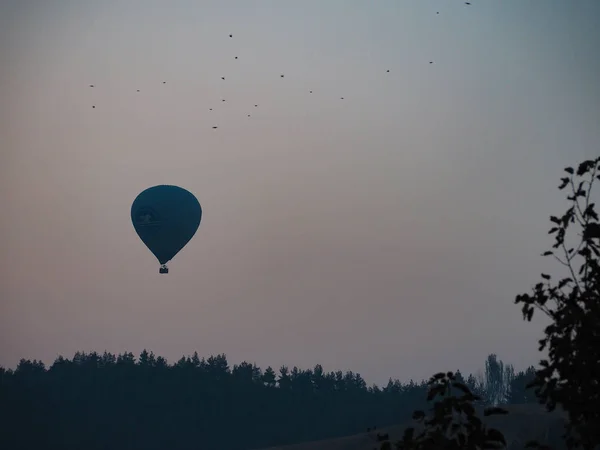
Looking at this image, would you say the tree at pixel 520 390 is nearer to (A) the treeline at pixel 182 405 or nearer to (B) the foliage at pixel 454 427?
(A) the treeline at pixel 182 405

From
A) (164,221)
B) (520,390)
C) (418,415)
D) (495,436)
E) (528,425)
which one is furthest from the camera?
(520,390)

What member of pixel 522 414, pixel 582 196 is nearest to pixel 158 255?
pixel 522 414

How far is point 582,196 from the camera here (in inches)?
356

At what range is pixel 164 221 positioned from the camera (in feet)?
197

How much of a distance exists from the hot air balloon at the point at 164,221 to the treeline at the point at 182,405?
55.9m

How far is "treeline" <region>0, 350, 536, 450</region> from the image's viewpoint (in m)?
114

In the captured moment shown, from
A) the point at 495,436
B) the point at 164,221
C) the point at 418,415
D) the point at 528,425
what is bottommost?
the point at 495,436

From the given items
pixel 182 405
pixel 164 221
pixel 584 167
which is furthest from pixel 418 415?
pixel 182 405

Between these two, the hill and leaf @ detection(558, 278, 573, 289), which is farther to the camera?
the hill

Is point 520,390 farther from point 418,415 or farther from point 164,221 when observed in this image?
point 418,415

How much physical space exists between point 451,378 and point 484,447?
647 millimetres

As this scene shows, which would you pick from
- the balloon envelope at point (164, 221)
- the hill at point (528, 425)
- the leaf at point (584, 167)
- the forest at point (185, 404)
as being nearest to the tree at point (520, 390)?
the forest at point (185, 404)

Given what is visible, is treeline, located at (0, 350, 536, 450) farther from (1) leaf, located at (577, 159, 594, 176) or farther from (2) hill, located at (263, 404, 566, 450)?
(1) leaf, located at (577, 159, 594, 176)

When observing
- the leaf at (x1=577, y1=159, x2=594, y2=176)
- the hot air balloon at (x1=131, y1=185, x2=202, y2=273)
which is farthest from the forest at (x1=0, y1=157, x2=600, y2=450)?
the leaf at (x1=577, y1=159, x2=594, y2=176)
